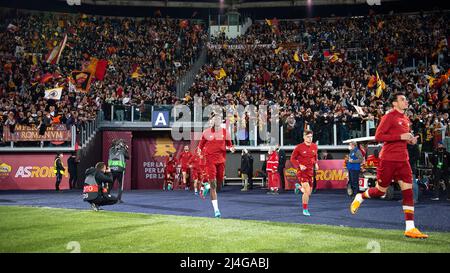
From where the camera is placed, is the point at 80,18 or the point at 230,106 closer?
the point at 230,106

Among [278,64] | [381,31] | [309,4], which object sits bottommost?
[278,64]

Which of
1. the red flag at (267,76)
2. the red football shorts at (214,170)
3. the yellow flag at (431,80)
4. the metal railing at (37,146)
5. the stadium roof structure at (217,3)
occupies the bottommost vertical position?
the red football shorts at (214,170)

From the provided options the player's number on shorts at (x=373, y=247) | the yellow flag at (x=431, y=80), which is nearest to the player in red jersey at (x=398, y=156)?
the player's number on shorts at (x=373, y=247)

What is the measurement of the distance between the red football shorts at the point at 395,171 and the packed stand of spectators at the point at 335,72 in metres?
15.0

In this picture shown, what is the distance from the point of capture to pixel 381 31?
38.6m

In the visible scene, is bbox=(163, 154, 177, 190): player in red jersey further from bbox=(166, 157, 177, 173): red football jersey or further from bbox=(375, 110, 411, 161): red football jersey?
bbox=(375, 110, 411, 161): red football jersey

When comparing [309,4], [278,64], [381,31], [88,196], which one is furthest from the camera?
[309,4]

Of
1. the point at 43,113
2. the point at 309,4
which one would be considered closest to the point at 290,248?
the point at 43,113

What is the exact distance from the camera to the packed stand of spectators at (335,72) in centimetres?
2691

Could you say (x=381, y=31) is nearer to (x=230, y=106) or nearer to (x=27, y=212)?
(x=230, y=106)

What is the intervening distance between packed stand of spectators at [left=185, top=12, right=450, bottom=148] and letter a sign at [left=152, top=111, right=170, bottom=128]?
236 cm

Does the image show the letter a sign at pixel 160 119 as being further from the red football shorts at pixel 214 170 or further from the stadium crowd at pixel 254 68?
the red football shorts at pixel 214 170

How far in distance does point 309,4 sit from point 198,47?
38.1 feet

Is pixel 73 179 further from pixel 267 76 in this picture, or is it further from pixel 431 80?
pixel 431 80
